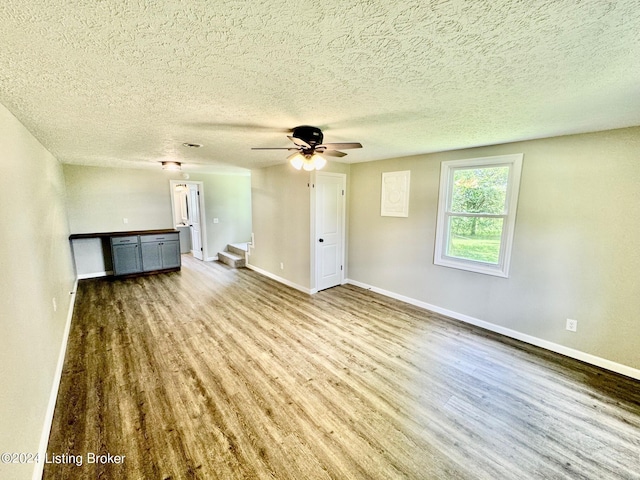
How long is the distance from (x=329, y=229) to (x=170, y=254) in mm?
3701

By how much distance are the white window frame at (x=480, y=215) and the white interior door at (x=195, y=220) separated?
5.66m

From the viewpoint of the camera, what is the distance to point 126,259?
210 inches

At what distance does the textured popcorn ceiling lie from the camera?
0.94m

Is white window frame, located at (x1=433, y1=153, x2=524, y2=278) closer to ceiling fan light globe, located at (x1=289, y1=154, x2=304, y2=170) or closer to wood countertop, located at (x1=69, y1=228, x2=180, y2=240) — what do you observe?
ceiling fan light globe, located at (x1=289, y1=154, x2=304, y2=170)

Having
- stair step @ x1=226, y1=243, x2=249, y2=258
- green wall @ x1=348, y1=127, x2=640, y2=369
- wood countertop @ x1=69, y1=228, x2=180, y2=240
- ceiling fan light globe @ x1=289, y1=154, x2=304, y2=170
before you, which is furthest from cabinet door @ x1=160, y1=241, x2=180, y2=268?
green wall @ x1=348, y1=127, x2=640, y2=369

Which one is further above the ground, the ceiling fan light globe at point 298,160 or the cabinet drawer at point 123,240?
the ceiling fan light globe at point 298,160

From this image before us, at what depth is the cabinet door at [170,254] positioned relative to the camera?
18.8 feet

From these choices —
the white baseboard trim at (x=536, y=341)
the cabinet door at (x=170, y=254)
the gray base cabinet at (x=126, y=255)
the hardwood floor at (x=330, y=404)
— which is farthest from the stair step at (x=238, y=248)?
the white baseboard trim at (x=536, y=341)

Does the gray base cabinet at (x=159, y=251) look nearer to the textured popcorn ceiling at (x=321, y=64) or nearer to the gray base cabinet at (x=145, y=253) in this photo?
the gray base cabinet at (x=145, y=253)

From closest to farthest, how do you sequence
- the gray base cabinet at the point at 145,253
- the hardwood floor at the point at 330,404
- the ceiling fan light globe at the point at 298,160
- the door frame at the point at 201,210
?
the hardwood floor at the point at 330,404
the ceiling fan light globe at the point at 298,160
the gray base cabinet at the point at 145,253
the door frame at the point at 201,210

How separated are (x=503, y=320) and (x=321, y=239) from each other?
2.78 meters

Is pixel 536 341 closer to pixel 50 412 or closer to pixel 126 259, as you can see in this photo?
pixel 50 412

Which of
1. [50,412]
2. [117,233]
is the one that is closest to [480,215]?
[50,412]

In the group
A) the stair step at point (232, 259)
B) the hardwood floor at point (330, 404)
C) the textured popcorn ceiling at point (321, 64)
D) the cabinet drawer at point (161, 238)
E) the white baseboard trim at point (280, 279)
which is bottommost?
the hardwood floor at point (330, 404)
